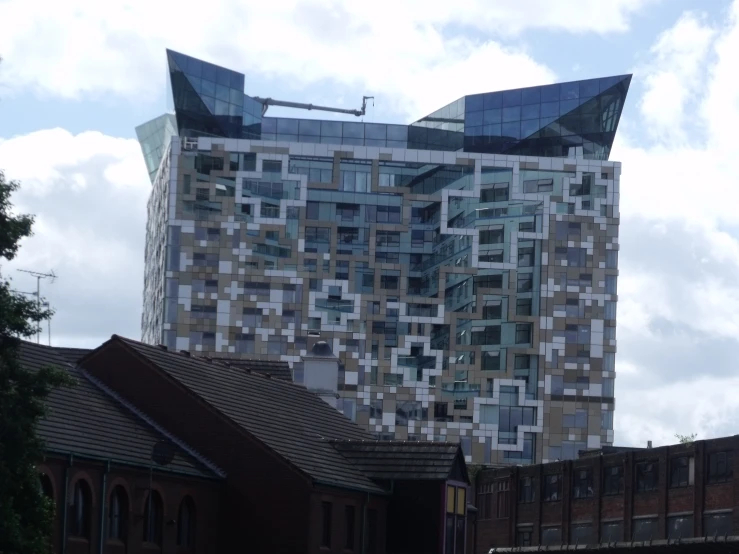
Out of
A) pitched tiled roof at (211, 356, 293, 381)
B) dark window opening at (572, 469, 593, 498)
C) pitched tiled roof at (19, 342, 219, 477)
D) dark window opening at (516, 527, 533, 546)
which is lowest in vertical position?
dark window opening at (516, 527, 533, 546)

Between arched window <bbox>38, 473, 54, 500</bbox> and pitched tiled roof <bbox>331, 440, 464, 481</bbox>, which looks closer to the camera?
arched window <bbox>38, 473, 54, 500</bbox>

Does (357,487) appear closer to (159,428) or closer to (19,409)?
(159,428)

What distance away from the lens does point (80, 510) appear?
3953 centimetres

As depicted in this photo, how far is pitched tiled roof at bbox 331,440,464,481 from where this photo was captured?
5050cm

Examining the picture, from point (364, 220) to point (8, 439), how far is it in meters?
116

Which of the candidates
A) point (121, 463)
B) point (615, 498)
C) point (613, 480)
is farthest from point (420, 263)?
point (121, 463)

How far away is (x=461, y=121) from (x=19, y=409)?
401ft

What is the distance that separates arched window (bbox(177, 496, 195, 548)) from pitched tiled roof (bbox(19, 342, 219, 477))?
0.96 m

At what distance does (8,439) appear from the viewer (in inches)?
1068

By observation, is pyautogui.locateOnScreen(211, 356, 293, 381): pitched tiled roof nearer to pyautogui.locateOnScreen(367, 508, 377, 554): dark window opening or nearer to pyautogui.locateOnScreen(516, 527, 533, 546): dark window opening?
pyautogui.locateOnScreen(367, 508, 377, 554): dark window opening

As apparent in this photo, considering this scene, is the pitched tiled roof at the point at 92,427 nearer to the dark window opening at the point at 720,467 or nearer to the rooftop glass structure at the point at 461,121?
the dark window opening at the point at 720,467

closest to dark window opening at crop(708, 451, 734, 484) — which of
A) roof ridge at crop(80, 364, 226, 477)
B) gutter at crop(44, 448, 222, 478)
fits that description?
roof ridge at crop(80, 364, 226, 477)

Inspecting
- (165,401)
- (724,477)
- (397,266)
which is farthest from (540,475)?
(165,401)

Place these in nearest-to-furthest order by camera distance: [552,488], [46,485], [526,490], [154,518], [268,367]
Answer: [46,485]
[154,518]
[268,367]
[552,488]
[526,490]
